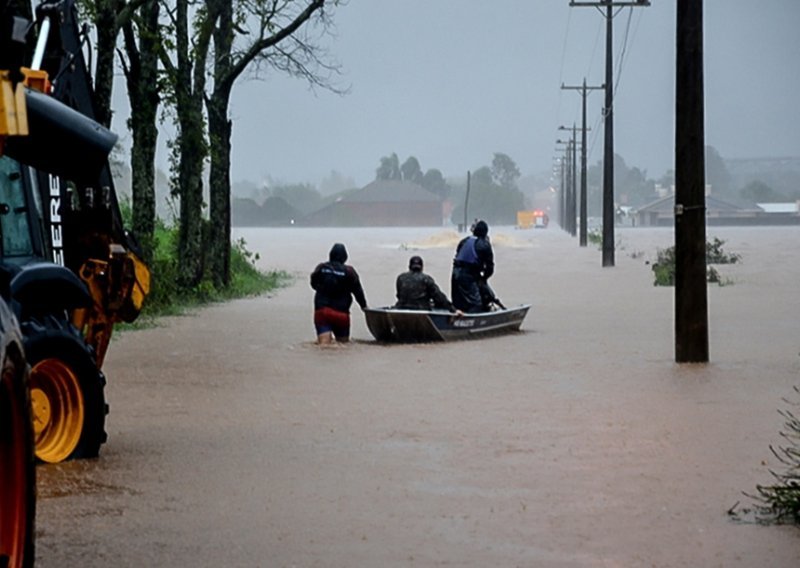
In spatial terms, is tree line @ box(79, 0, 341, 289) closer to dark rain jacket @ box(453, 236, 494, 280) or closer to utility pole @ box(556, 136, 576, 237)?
dark rain jacket @ box(453, 236, 494, 280)

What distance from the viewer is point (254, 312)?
102 ft

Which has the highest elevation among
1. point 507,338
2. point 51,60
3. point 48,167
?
point 51,60

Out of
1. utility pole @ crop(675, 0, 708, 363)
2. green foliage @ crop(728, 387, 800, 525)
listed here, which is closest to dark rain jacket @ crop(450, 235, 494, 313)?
utility pole @ crop(675, 0, 708, 363)

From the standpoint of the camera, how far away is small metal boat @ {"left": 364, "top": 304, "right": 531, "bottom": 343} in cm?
2261

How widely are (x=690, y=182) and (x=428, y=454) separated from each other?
7.70 meters

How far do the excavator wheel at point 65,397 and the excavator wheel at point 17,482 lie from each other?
16.4 feet

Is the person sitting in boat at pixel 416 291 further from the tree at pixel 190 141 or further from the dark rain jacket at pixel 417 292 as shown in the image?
the tree at pixel 190 141

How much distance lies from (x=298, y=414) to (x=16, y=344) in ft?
30.8

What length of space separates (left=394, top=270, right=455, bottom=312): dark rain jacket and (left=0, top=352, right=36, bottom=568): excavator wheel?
17190 millimetres

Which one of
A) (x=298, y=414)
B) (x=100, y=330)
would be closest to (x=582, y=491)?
(x=100, y=330)

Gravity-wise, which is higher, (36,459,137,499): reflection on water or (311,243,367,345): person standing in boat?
(311,243,367,345): person standing in boat

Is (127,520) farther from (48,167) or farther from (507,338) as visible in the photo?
(507,338)

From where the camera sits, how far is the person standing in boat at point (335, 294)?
2252 cm

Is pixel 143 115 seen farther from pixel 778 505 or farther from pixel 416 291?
pixel 778 505
